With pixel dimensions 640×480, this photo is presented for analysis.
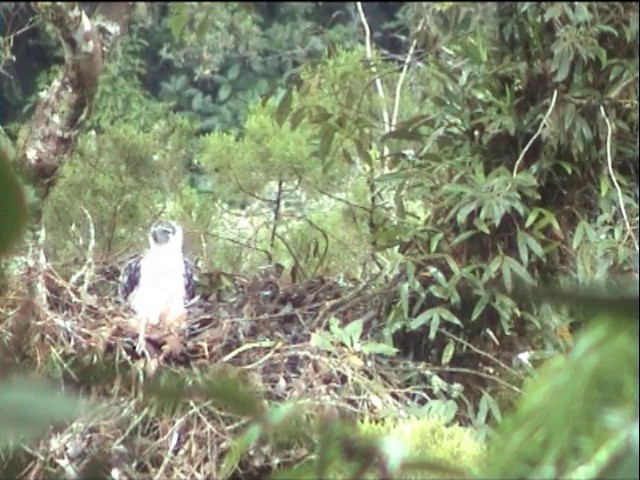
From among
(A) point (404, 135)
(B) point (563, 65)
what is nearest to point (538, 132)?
(B) point (563, 65)

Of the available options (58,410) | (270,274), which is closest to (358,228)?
(270,274)

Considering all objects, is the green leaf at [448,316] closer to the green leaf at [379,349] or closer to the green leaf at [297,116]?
the green leaf at [379,349]

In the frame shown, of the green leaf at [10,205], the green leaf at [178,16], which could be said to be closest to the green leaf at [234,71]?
the green leaf at [178,16]

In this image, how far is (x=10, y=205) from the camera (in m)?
0.24

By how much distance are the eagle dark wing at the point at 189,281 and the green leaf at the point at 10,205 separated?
4.03ft

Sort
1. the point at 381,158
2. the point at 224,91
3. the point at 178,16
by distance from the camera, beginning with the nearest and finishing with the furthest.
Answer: the point at 178,16 < the point at 381,158 < the point at 224,91

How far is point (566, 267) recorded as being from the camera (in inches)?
52.8

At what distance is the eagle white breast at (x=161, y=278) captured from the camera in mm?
1421

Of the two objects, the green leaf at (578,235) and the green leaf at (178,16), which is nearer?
the green leaf at (178,16)

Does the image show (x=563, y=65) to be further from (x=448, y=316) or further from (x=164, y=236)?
(x=164, y=236)

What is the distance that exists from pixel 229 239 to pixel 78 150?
253 mm

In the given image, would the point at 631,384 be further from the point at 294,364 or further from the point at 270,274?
the point at 270,274

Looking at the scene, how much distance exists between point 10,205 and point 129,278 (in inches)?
49.9

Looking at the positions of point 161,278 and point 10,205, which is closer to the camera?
point 10,205
